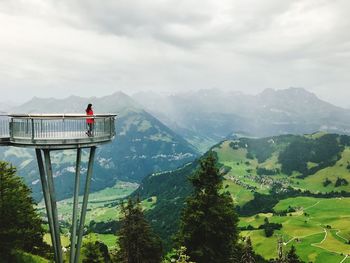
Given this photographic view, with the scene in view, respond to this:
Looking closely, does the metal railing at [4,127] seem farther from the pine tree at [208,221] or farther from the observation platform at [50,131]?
the pine tree at [208,221]

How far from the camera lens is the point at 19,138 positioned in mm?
25766

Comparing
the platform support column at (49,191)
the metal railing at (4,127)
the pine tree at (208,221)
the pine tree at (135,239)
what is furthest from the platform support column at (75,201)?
the pine tree at (135,239)

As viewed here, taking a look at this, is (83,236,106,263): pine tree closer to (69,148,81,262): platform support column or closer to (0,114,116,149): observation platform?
(69,148,81,262): platform support column

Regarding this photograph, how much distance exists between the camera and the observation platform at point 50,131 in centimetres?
2550

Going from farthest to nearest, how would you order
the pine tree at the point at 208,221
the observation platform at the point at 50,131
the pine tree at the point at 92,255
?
the pine tree at the point at 92,255
the pine tree at the point at 208,221
the observation platform at the point at 50,131

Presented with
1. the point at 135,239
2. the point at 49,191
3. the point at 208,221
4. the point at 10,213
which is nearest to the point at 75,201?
the point at 49,191

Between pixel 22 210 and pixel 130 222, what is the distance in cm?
1701

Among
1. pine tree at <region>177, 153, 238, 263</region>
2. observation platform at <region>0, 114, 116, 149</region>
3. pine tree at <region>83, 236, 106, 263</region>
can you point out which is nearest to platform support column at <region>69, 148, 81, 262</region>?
observation platform at <region>0, 114, 116, 149</region>

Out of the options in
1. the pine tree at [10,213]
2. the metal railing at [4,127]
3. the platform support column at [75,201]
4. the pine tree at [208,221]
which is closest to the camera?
the metal railing at [4,127]

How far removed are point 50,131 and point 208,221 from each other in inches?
879

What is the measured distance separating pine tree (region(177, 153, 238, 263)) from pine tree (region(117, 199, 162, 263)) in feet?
43.1

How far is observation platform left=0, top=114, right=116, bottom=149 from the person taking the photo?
25500 mm

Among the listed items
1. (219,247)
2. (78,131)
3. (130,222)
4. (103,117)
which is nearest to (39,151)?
(78,131)

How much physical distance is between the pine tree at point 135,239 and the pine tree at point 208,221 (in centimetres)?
1313
